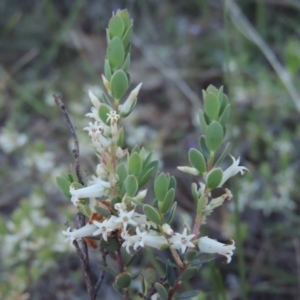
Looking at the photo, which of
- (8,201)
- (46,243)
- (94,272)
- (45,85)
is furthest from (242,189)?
(45,85)

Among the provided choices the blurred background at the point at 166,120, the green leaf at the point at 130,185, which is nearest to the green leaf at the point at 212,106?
the green leaf at the point at 130,185

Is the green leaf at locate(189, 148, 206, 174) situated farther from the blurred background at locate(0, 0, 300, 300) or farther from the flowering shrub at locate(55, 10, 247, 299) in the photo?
the blurred background at locate(0, 0, 300, 300)

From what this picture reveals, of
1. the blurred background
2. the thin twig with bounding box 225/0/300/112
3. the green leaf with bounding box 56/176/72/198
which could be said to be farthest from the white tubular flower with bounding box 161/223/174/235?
the thin twig with bounding box 225/0/300/112

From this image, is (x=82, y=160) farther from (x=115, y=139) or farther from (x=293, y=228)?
(x=115, y=139)

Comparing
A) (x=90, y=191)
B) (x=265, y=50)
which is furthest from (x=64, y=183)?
(x=265, y=50)

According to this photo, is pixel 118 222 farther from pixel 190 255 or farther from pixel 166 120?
pixel 166 120

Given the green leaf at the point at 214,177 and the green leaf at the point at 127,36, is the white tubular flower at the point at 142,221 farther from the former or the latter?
the green leaf at the point at 127,36
